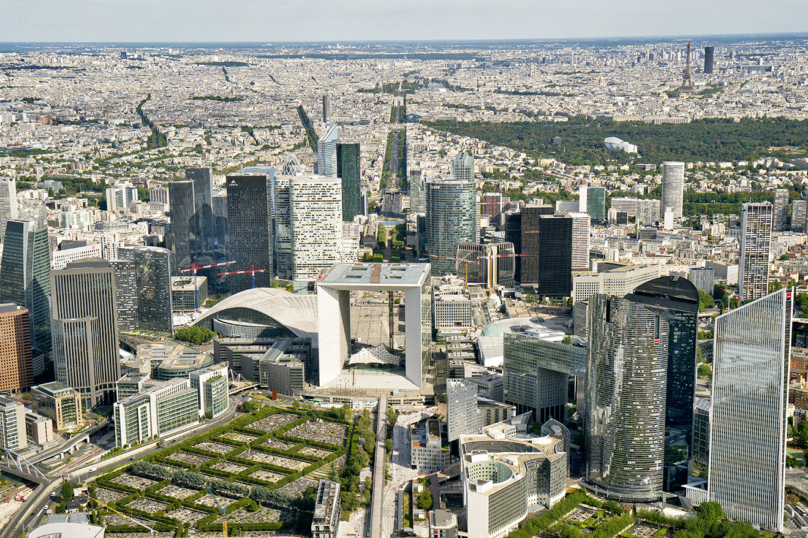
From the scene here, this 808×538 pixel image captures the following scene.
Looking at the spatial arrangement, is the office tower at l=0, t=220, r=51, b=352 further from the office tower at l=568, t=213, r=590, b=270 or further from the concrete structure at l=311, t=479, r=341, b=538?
the office tower at l=568, t=213, r=590, b=270

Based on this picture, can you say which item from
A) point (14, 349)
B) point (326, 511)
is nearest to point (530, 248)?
point (14, 349)

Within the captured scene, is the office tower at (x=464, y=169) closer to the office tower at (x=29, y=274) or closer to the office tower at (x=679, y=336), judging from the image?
the office tower at (x=29, y=274)

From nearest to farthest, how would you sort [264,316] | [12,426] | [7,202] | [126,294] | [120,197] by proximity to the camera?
[12,426] < [264,316] < [126,294] < [7,202] < [120,197]

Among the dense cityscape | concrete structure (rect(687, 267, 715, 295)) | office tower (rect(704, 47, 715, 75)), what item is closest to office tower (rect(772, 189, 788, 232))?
the dense cityscape

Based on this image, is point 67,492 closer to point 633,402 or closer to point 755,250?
point 633,402

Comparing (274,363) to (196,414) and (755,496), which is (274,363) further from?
(755,496)
